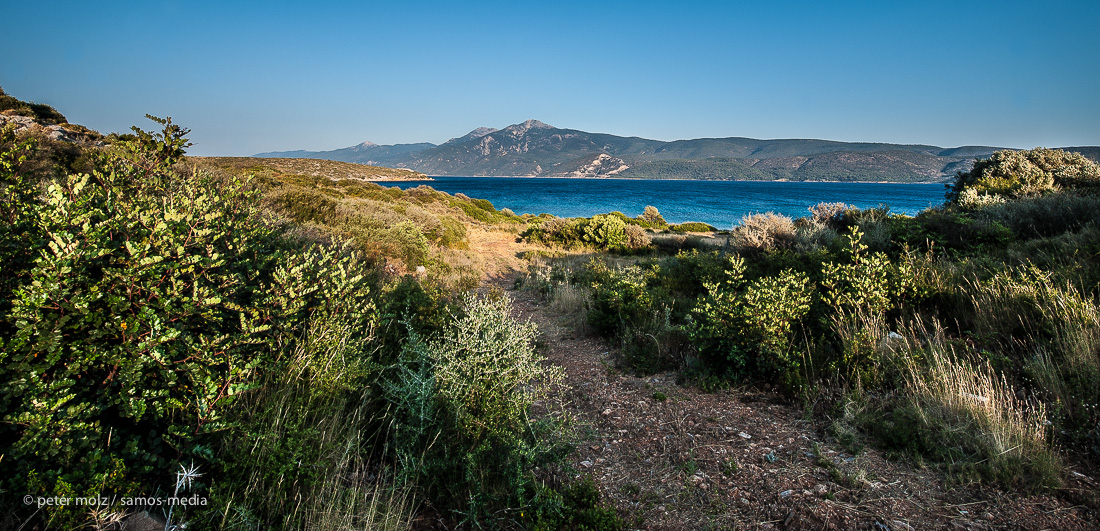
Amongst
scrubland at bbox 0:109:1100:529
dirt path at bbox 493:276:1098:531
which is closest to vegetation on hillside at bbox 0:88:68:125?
scrubland at bbox 0:109:1100:529

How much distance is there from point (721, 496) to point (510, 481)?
1.57m

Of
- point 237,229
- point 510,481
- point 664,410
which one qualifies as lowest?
point 664,410

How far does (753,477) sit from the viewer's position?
3.24 m

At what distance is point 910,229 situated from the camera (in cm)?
897

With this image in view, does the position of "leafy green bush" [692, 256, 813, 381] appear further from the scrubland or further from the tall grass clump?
the tall grass clump

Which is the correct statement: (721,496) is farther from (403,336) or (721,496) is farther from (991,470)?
(403,336)

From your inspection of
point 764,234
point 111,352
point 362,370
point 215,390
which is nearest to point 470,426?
point 362,370

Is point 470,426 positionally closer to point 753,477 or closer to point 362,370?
point 362,370

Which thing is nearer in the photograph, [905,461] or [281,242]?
[905,461]

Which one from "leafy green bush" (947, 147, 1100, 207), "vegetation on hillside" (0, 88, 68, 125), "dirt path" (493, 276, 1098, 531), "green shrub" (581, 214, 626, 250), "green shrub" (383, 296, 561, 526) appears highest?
"vegetation on hillside" (0, 88, 68, 125)

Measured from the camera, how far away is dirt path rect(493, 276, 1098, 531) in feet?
8.85

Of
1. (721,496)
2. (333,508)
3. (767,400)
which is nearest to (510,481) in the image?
(333,508)

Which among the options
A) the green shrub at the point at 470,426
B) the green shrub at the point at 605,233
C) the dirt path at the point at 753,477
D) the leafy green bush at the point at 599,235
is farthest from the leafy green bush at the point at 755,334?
the green shrub at the point at 605,233

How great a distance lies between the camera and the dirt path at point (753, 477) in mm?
2697
